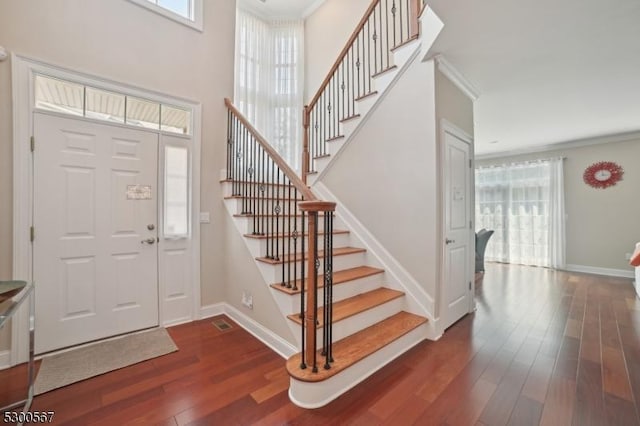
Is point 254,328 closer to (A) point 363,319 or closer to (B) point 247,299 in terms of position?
(B) point 247,299

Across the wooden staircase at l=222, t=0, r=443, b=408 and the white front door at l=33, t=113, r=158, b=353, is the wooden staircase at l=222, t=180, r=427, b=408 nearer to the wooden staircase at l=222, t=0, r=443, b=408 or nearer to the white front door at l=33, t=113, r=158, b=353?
the wooden staircase at l=222, t=0, r=443, b=408

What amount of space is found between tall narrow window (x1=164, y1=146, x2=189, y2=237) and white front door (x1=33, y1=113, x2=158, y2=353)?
11 centimetres

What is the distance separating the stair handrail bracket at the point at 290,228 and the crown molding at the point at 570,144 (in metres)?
5.84

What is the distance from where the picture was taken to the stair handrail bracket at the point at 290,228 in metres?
1.66

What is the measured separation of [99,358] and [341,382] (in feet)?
6.45

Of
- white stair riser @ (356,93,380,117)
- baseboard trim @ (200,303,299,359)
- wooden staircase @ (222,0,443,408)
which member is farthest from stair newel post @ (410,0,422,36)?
baseboard trim @ (200,303,299,359)

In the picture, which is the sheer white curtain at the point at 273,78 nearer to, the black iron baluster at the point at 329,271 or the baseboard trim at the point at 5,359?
the black iron baluster at the point at 329,271

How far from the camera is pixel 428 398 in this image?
5.49 ft

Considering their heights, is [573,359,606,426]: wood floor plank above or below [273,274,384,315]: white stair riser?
below

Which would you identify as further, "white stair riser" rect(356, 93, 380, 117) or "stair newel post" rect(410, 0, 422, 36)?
"white stair riser" rect(356, 93, 380, 117)

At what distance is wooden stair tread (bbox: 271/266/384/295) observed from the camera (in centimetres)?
206

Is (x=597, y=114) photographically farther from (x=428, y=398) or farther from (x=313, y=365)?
(x=313, y=365)

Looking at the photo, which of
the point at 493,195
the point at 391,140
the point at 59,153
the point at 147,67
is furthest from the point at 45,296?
the point at 493,195

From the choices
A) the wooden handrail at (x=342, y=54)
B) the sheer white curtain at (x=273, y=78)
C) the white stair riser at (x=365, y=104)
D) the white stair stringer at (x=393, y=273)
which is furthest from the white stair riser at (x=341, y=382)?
the sheer white curtain at (x=273, y=78)
